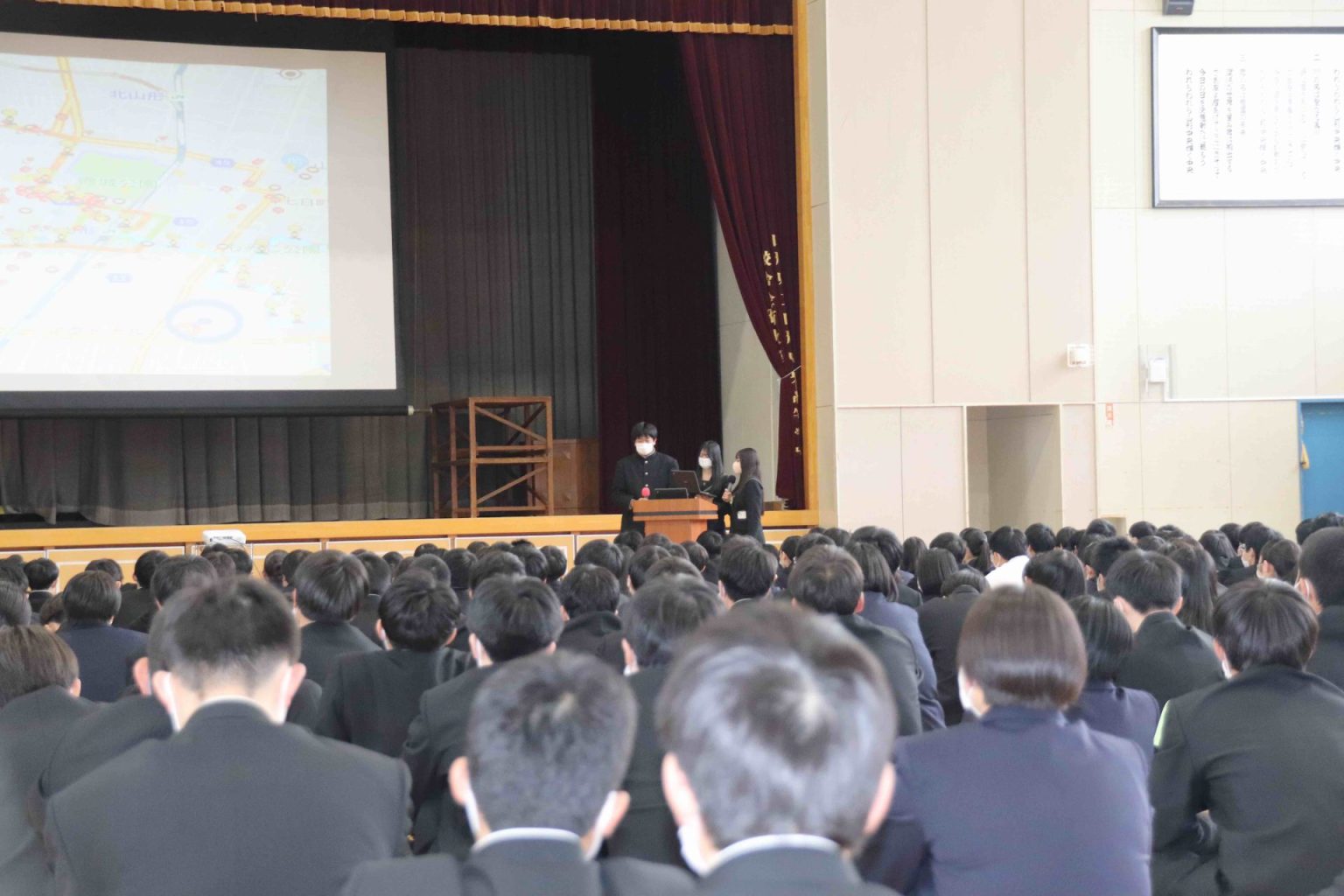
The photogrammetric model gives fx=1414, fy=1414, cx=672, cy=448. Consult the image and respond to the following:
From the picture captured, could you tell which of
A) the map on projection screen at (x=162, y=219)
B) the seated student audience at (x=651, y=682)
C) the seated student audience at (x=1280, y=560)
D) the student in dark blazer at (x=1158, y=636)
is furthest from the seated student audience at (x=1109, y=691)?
the map on projection screen at (x=162, y=219)

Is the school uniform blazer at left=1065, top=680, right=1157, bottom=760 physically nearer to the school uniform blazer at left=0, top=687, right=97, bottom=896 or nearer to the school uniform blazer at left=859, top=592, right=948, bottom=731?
the school uniform blazer at left=859, top=592, right=948, bottom=731

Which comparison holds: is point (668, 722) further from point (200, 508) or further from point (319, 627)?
point (200, 508)

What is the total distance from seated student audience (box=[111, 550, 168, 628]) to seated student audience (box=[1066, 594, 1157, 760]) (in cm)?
297

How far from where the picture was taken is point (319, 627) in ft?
12.3

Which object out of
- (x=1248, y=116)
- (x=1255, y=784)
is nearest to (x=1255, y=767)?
(x=1255, y=784)

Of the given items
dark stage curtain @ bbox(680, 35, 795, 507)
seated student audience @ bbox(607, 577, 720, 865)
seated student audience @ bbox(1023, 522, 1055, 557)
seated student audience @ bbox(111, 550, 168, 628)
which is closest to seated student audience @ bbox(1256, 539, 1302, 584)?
seated student audience @ bbox(1023, 522, 1055, 557)

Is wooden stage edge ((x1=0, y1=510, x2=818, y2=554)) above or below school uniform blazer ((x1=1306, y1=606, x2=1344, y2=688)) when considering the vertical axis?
below

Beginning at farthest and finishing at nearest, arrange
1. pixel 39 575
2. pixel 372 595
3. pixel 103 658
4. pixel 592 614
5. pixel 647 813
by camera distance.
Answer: pixel 39 575 < pixel 372 595 < pixel 103 658 < pixel 592 614 < pixel 647 813

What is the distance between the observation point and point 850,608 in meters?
3.41

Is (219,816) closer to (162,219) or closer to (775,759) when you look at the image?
(775,759)

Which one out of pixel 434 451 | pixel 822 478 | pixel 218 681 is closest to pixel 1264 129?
pixel 822 478

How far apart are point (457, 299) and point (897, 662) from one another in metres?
9.92

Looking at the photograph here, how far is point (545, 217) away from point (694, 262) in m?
1.42

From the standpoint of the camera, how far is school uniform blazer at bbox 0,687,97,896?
2.59 metres
